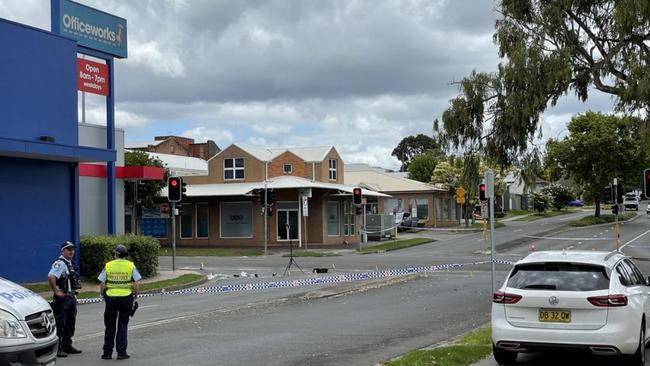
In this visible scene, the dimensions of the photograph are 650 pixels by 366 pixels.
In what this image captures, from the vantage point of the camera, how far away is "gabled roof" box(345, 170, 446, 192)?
65750 mm

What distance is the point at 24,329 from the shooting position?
652 cm

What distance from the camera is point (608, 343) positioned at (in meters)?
8.70

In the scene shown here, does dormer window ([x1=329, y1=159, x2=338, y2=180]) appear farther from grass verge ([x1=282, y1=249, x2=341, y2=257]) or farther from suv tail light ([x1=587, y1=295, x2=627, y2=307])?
suv tail light ([x1=587, y1=295, x2=627, y2=307])

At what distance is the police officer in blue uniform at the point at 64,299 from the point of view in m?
10.9

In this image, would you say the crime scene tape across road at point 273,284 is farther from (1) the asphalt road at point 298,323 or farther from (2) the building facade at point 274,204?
(2) the building facade at point 274,204

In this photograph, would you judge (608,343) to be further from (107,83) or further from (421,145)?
(421,145)

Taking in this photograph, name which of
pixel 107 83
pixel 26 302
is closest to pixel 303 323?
pixel 26 302

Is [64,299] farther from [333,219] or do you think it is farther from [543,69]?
[333,219]

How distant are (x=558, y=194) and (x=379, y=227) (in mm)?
46799

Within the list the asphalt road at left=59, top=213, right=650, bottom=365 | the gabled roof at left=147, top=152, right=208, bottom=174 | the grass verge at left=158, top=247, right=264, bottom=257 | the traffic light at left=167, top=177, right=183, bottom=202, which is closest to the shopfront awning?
the grass verge at left=158, top=247, right=264, bottom=257

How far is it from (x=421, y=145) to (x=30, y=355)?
5854 inches

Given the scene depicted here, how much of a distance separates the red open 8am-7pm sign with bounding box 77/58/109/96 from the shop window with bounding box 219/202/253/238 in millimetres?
21087

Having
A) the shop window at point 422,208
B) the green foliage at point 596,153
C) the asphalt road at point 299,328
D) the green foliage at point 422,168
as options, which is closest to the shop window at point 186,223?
the shop window at point 422,208

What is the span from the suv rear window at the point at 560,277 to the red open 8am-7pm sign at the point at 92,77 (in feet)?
66.0
